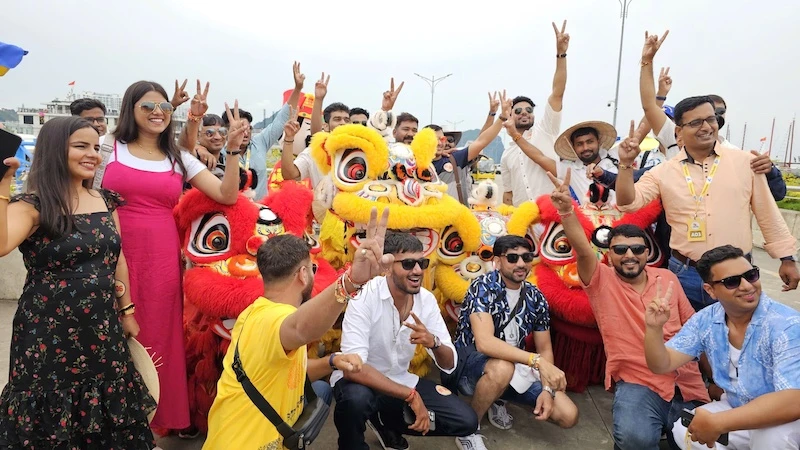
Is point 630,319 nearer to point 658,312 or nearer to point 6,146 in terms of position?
point 658,312

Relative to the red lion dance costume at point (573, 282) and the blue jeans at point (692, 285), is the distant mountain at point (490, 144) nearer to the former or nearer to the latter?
the red lion dance costume at point (573, 282)

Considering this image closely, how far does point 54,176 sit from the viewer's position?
2.04 meters

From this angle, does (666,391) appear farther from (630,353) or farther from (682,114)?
(682,114)

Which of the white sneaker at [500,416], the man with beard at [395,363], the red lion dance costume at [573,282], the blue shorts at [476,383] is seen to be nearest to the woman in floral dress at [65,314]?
the man with beard at [395,363]

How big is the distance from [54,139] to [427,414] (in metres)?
2.16

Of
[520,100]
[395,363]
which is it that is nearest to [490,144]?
[520,100]

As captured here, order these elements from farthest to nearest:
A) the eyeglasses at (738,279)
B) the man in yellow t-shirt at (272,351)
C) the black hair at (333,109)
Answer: the black hair at (333,109)
the eyeglasses at (738,279)
the man in yellow t-shirt at (272,351)

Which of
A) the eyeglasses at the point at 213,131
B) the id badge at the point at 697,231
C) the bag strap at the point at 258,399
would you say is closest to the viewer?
the bag strap at the point at 258,399

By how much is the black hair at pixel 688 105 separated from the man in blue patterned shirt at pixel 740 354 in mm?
1041

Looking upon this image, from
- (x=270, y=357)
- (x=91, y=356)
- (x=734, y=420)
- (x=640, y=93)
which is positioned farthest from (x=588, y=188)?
(x=91, y=356)

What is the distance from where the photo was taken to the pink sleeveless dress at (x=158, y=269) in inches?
97.7

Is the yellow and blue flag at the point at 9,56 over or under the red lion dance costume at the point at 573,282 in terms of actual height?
over

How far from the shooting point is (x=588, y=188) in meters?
3.86

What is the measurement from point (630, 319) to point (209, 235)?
2.46m
